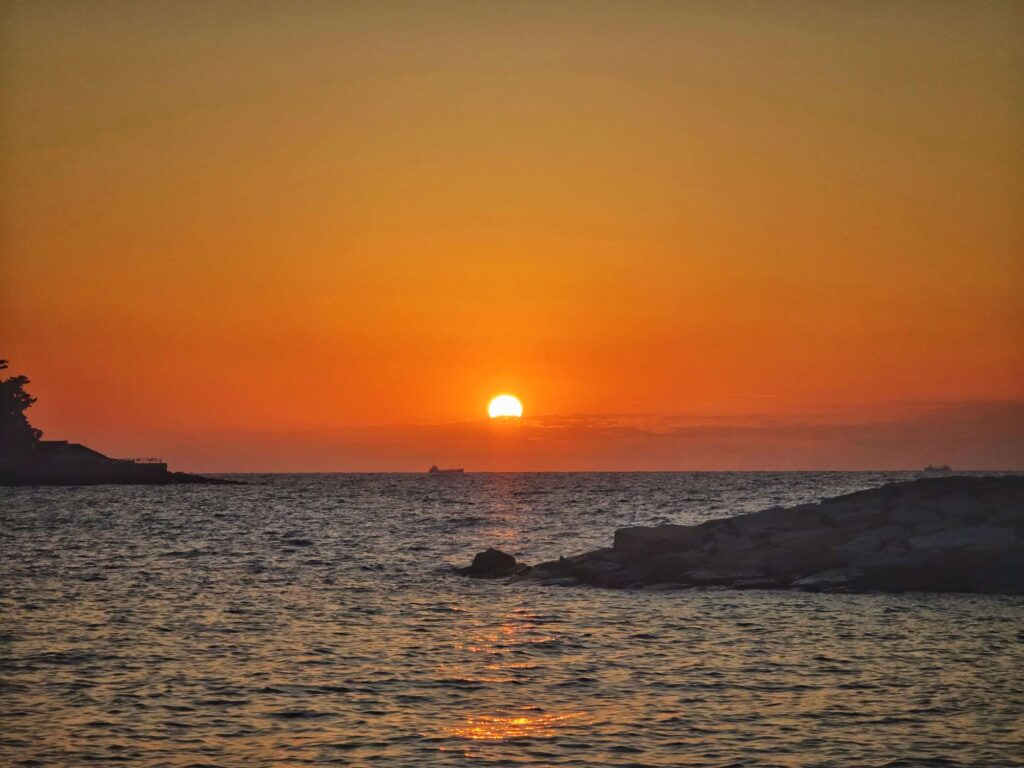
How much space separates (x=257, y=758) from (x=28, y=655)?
13.7 meters

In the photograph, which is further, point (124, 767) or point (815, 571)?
point (815, 571)

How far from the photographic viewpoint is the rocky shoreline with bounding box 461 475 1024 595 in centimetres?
4669

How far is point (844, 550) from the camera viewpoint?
5025 centimetres

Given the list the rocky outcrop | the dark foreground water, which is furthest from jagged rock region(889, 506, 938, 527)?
the rocky outcrop

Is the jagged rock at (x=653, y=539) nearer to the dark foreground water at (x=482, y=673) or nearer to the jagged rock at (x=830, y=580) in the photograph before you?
the dark foreground water at (x=482, y=673)

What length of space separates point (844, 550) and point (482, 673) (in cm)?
2558

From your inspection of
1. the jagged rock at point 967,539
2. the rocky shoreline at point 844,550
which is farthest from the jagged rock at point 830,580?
the jagged rock at point 967,539

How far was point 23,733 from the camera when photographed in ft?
75.9

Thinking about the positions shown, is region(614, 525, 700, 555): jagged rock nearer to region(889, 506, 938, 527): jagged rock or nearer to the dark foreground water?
the dark foreground water

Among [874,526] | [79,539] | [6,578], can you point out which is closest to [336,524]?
[79,539]

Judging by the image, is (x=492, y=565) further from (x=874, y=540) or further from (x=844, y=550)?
(x=874, y=540)

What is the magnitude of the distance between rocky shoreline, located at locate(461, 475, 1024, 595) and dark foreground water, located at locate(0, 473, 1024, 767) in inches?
95.6

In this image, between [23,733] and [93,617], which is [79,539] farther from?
[23,733]

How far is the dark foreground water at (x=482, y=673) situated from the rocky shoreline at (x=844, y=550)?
2.43 meters
